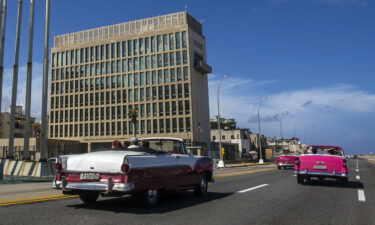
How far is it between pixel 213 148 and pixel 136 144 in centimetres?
7294

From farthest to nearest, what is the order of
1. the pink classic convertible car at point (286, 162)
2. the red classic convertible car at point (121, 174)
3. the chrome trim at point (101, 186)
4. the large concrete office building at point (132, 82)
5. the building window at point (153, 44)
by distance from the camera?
the building window at point (153, 44) < the large concrete office building at point (132, 82) < the pink classic convertible car at point (286, 162) < the red classic convertible car at point (121, 174) < the chrome trim at point (101, 186)

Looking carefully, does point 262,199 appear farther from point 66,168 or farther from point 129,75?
point 129,75

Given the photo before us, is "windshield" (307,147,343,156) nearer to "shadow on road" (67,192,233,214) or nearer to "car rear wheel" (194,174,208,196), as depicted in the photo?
"car rear wheel" (194,174,208,196)

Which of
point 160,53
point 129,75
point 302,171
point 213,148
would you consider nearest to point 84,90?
point 129,75

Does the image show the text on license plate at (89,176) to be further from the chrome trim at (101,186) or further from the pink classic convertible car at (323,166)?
the pink classic convertible car at (323,166)

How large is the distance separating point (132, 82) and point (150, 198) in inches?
2850

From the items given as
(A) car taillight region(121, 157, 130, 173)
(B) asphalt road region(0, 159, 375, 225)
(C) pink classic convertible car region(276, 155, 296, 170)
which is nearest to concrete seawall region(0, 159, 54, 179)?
(B) asphalt road region(0, 159, 375, 225)

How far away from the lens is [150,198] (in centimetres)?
723

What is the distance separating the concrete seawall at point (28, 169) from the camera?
20052 mm

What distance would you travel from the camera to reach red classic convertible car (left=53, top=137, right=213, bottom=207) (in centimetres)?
662

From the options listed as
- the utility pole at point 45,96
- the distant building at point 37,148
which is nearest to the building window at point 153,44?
the distant building at point 37,148

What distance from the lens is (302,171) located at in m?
13.5

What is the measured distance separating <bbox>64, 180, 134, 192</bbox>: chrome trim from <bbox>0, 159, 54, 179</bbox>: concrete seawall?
14.5m

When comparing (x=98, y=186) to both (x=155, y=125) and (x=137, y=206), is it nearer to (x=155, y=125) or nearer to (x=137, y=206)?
(x=137, y=206)
